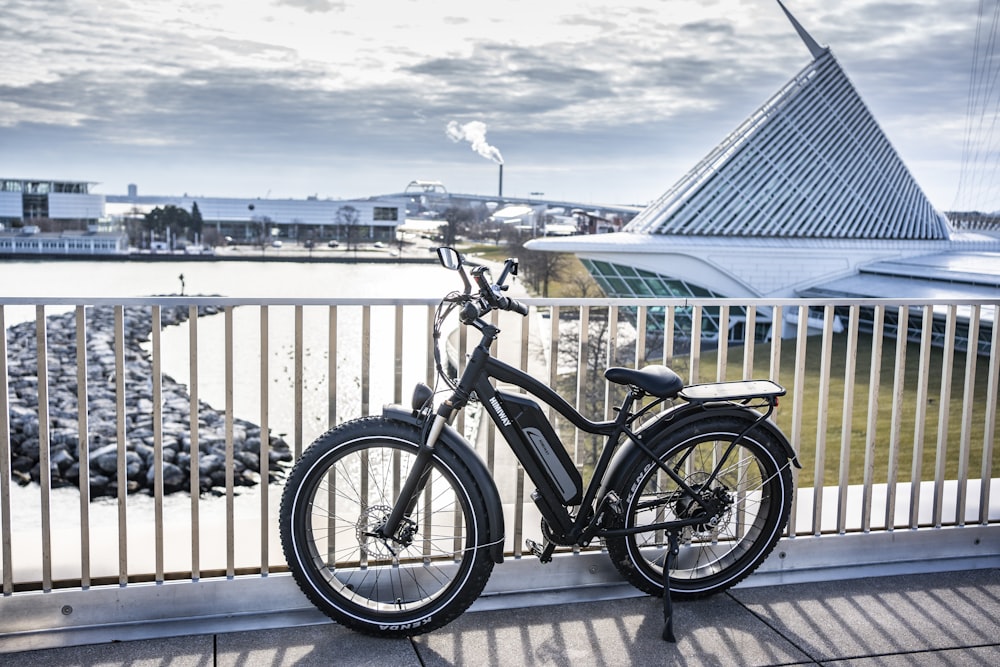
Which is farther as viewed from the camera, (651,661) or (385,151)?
(385,151)

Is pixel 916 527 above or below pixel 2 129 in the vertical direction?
below

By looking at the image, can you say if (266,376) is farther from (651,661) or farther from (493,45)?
(493,45)

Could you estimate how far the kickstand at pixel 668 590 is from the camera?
2.06 m

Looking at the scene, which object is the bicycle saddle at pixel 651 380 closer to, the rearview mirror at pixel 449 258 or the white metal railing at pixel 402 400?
the white metal railing at pixel 402 400

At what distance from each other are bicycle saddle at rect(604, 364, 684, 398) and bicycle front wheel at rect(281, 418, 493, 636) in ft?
1.30

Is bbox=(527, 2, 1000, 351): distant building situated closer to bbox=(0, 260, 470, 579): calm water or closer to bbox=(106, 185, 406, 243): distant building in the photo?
bbox=(0, 260, 470, 579): calm water

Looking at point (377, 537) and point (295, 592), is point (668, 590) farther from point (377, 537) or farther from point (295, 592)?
point (295, 592)

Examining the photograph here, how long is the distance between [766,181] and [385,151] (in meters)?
34.6

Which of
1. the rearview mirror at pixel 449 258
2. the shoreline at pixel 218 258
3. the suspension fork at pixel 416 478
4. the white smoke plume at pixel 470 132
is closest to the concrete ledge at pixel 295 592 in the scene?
the suspension fork at pixel 416 478

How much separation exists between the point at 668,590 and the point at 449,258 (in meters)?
0.92

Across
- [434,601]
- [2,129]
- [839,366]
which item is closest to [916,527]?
[434,601]

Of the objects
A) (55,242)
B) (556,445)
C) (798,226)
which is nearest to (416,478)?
(556,445)

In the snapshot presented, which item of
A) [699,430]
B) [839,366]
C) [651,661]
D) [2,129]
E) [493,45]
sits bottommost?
[839,366]

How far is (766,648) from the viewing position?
2.04 metres
